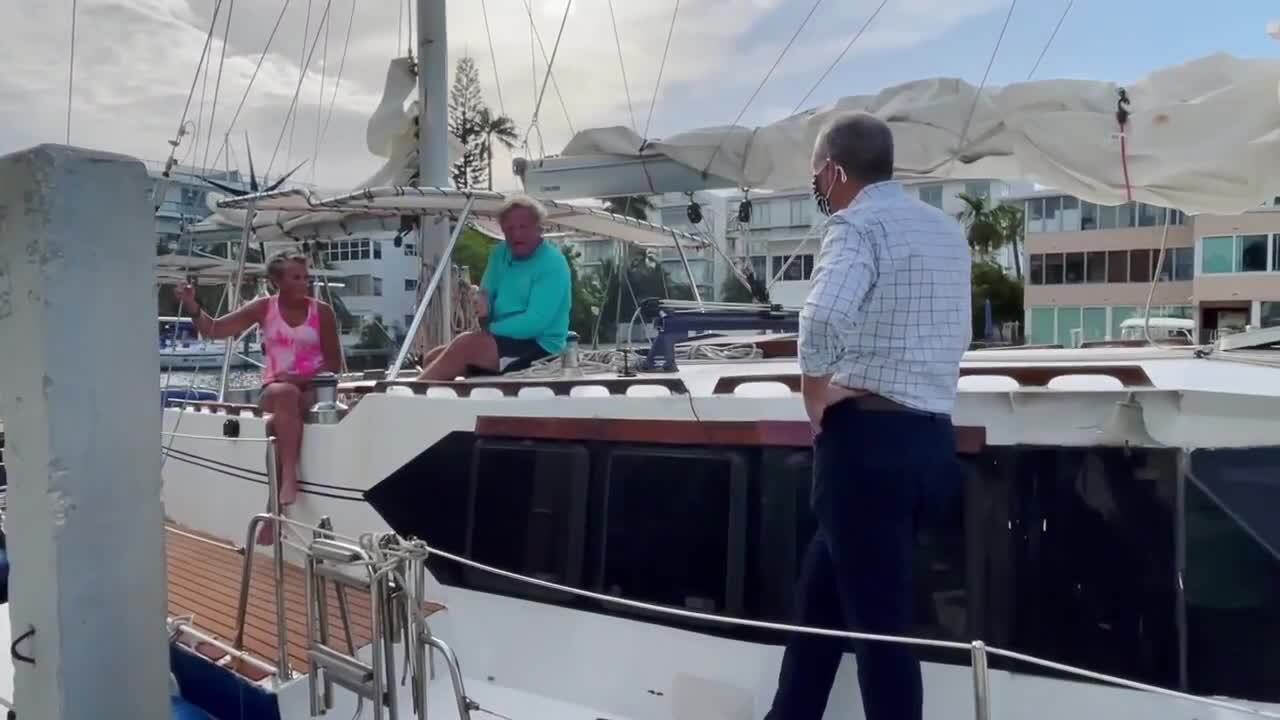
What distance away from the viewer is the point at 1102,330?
111 feet

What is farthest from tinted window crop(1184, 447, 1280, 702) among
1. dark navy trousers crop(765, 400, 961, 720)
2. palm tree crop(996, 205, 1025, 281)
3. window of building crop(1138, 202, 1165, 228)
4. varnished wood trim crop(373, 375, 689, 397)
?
palm tree crop(996, 205, 1025, 281)

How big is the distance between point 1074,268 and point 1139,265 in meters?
2.13

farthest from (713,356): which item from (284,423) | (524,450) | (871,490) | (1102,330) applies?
(1102,330)

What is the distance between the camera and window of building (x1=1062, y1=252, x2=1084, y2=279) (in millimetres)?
35000

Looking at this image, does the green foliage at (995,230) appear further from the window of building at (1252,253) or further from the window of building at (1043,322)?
the window of building at (1252,253)

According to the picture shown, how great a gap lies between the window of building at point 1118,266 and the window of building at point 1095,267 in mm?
171

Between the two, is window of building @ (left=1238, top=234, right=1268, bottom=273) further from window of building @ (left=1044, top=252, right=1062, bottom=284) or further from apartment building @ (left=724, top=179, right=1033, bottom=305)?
apartment building @ (left=724, top=179, right=1033, bottom=305)

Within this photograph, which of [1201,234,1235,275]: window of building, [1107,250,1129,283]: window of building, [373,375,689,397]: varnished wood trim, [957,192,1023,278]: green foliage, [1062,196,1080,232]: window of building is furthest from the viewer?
[957,192,1023,278]: green foliage

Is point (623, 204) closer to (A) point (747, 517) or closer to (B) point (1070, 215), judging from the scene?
(A) point (747, 517)

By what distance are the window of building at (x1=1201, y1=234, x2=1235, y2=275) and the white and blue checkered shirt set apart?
3175 centimetres

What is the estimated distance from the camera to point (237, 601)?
4.41m

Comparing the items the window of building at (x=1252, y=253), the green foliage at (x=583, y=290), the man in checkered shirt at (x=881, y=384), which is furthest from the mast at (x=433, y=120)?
the window of building at (x=1252, y=253)

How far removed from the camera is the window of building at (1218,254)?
29109 mm

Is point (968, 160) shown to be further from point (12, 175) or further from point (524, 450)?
point (12, 175)
